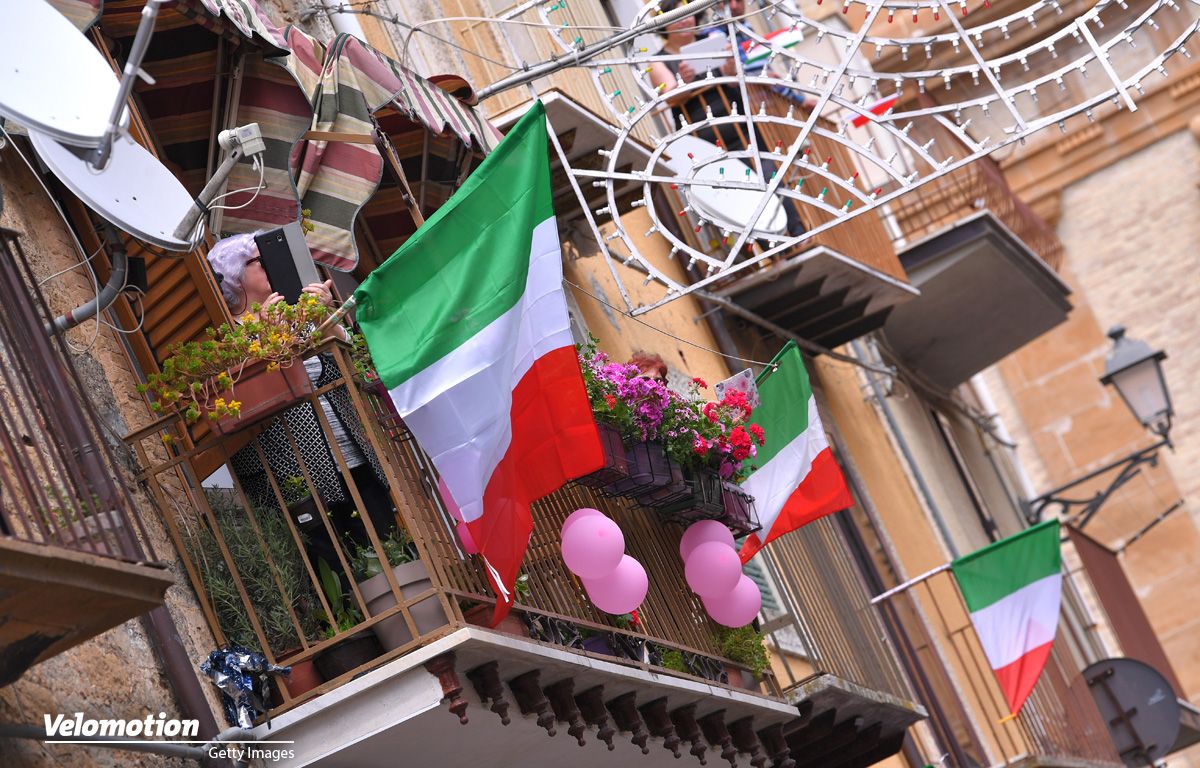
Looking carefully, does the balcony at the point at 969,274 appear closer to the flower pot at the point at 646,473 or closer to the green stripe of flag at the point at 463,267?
the flower pot at the point at 646,473

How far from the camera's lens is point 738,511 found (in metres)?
7.93

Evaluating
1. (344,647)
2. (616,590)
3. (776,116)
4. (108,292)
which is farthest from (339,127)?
(776,116)

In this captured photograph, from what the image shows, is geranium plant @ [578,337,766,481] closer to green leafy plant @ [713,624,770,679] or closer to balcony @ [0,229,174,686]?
green leafy plant @ [713,624,770,679]

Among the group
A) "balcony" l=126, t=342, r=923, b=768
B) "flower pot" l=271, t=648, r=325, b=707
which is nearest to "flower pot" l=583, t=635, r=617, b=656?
"balcony" l=126, t=342, r=923, b=768

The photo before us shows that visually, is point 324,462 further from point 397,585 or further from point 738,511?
point 738,511

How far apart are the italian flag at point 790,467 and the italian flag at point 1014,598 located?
271 centimetres

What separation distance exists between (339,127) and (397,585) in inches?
90.6

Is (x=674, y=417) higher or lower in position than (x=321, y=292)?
lower

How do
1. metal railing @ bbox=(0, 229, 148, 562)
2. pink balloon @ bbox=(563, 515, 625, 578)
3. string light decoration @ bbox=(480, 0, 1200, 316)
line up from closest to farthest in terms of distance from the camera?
1. metal railing @ bbox=(0, 229, 148, 562)
2. pink balloon @ bbox=(563, 515, 625, 578)
3. string light decoration @ bbox=(480, 0, 1200, 316)

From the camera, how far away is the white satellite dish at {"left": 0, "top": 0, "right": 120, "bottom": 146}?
4.42 metres

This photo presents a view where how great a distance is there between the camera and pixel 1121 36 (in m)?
7.23

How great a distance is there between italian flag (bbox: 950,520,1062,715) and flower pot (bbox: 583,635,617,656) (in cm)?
483

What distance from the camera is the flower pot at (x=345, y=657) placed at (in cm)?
527

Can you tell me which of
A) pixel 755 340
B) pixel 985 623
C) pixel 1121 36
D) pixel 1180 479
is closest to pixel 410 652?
pixel 1121 36
